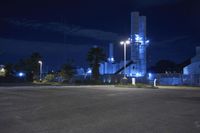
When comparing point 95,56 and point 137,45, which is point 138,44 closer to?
point 137,45

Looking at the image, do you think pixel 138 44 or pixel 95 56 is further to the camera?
pixel 138 44

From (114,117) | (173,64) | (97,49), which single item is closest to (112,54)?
(97,49)

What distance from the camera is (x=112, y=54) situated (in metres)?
113

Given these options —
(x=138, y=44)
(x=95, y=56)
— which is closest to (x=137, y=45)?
(x=138, y=44)

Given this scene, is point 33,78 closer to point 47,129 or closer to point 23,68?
point 23,68

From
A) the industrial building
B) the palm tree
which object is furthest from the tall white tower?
the palm tree

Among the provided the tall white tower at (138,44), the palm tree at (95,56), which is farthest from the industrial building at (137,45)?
the palm tree at (95,56)

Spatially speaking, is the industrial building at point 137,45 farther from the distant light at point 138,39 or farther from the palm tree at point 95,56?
the palm tree at point 95,56

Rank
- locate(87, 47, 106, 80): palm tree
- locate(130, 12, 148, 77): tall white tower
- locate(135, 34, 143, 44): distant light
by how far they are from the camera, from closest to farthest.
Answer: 1. locate(87, 47, 106, 80): palm tree
2. locate(135, 34, 143, 44): distant light
3. locate(130, 12, 148, 77): tall white tower

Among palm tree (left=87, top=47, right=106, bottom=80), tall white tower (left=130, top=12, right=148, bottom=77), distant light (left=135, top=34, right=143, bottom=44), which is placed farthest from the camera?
tall white tower (left=130, top=12, right=148, bottom=77)

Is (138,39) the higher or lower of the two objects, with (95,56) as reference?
higher

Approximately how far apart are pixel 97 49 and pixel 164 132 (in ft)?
214

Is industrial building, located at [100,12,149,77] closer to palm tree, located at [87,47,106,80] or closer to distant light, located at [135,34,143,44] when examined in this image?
distant light, located at [135,34,143,44]

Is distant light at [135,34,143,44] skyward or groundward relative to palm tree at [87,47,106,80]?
skyward
